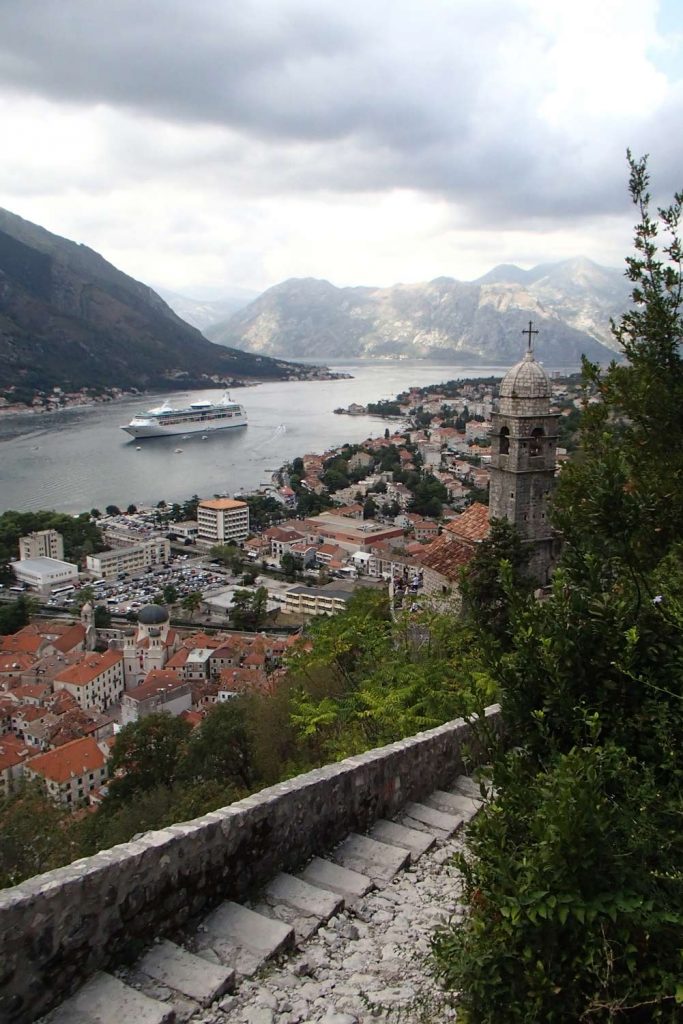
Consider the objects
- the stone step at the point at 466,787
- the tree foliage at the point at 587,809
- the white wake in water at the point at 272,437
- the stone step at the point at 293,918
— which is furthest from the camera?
the white wake in water at the point at 272,437

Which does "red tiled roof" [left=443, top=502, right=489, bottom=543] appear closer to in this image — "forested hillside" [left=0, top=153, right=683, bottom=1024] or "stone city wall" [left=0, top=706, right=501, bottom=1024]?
"forested hillside" [left=0, top=153, right=683, bottom=1024]

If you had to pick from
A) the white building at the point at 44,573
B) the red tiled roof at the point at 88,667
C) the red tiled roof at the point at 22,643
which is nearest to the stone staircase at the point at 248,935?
the red tiled roof at the point at 88,667

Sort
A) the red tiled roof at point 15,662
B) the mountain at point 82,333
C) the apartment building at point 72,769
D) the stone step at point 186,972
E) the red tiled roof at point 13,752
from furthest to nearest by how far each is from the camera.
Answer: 1. the mountain at point 82,333
2. the red tiled roof at point 15,662
3. the red tiled roof at point 13,752
4. the apartment building at point 72,769
5. the stone step at point 186,972

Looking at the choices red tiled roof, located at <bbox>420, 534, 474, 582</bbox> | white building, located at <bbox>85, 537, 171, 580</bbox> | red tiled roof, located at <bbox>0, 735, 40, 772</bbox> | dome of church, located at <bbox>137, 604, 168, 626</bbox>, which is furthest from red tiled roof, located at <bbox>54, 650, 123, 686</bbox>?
red tiled roof, located at <bbox>420, 534, 474, 582</bbox>

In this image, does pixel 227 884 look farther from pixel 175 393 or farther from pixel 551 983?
pixel 175 393

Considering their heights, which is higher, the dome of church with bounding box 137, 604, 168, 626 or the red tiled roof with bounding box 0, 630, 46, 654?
the dome of church with bounding box 137, 604, 168, 626

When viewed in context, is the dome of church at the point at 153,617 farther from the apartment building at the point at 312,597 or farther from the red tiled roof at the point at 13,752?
the red tiled roof at the point at 13,752

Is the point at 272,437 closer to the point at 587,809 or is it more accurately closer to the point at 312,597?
the point at 312,597
